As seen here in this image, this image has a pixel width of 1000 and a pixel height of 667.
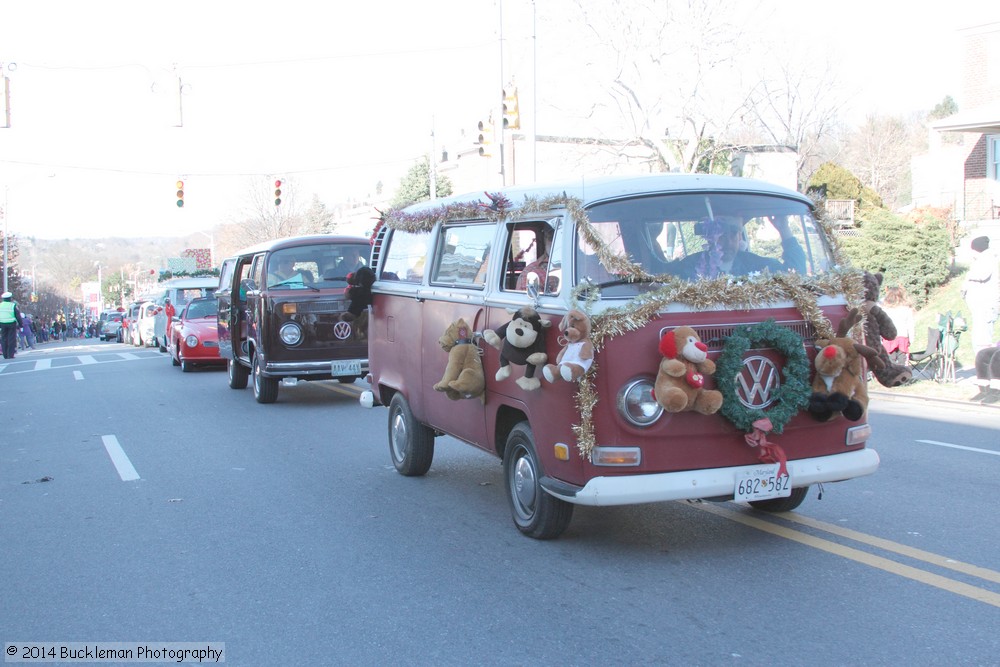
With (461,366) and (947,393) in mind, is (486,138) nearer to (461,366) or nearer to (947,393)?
(947,393)

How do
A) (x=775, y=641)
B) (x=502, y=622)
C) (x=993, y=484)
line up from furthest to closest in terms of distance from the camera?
(x=993, y=484), (x=502, y=622), (x=775, y=641)

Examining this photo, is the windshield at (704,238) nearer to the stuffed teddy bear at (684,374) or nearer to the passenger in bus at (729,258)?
the passenger in bus at (729,258)

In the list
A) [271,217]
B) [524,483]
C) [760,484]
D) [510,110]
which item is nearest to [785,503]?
[760,484]

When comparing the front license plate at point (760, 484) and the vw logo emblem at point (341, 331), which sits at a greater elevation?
the vw logo emblem at point (341, 331)

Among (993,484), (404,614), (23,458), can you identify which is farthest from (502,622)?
(23,458)

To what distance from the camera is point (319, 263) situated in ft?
43.4

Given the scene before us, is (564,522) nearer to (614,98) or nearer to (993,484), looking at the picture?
(993,484)

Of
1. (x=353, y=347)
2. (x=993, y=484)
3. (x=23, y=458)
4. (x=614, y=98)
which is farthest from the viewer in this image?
(x=614, y=98)

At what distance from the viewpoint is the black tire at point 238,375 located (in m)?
15.4

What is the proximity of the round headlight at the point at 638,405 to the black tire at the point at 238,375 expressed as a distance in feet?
36.8

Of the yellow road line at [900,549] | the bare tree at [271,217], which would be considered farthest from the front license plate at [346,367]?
the bare tree at [271,217]

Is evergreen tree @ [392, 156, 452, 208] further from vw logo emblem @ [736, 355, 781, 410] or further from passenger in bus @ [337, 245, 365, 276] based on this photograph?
vw logo emblem @ [736, 355, 781, 410]

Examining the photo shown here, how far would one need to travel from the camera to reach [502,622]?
4.71 m

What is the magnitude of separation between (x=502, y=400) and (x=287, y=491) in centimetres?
256
